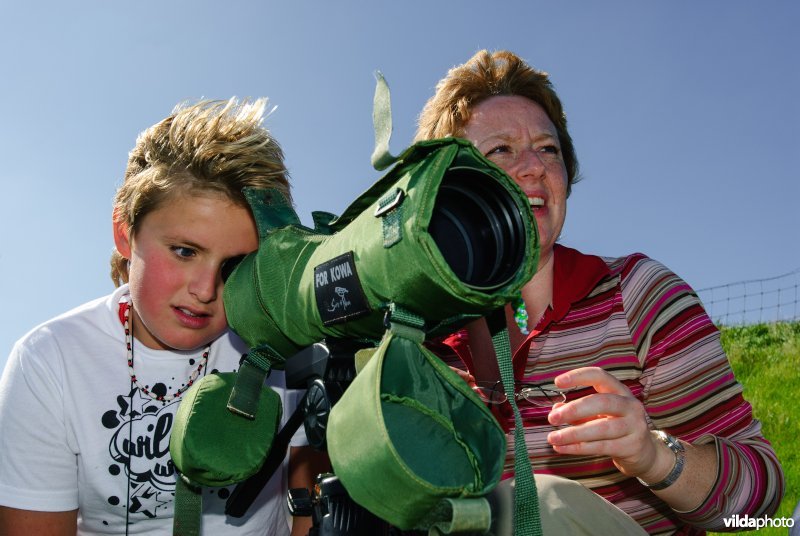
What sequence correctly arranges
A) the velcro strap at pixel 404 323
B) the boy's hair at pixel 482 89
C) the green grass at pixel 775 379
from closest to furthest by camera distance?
the velcro strap at pixel 404 323 < the boy's hair at pixel 482 89 < the green grass at pixel 775 379

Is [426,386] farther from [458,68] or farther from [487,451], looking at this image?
[458,68]

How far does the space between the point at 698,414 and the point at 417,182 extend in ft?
3.98

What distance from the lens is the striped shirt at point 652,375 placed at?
1.81 metres

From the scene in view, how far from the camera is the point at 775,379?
7.69m

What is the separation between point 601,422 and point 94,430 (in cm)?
154

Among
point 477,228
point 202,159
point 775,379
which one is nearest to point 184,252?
point 202,159

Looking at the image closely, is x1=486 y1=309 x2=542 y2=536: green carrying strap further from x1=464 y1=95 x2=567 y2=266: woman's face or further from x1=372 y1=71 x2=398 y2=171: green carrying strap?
x1=464 y1=95 x2=567 y2=266: woman's face

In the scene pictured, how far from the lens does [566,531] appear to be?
138cm

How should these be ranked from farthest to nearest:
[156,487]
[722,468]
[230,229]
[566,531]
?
[156,487] < [230,229] < [722,468] < [566,531]

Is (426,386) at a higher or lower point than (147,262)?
lower

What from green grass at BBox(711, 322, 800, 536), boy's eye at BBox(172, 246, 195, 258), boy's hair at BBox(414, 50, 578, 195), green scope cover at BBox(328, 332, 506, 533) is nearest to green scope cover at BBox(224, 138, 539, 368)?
green scope cover at BBox(328, 332, 506, 533)

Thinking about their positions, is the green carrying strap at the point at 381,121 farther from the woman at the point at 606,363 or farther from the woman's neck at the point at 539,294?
the woman's neck at the point at 539,294

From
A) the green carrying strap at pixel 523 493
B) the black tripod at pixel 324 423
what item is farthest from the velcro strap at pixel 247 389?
the green carrying strap at pixel 523 493

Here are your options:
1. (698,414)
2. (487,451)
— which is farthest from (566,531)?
(698,414)
